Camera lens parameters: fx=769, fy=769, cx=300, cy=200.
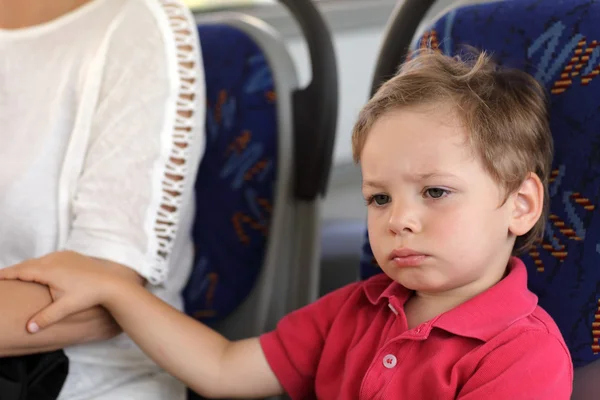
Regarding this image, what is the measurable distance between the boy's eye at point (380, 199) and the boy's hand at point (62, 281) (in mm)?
375

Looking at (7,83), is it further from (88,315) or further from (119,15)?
(88,315)

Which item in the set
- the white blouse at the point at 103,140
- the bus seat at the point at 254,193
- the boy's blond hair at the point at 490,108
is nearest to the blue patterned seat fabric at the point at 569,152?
the boy's blond hair at the point at 490,108

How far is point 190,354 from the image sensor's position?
106cm

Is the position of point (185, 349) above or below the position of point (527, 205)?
below

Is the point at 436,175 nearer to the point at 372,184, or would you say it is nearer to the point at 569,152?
the point at 372,184

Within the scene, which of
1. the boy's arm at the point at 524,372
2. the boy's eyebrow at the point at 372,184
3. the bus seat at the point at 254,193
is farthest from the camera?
the bus seat at the point at 254,193

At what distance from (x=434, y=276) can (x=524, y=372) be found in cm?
15

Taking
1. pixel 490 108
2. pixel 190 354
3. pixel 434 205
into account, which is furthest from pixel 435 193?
pixel 190 354

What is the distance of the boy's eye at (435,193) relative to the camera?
34.9 inches

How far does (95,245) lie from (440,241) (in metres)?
0.49

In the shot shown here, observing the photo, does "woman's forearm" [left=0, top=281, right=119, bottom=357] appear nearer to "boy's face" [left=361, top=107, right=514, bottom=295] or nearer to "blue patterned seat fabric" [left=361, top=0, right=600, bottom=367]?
"boy's face" [left=361, top=107, right=514, bottom=295]

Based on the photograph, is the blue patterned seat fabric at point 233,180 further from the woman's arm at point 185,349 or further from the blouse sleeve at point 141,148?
the woman's arm at point 185,349

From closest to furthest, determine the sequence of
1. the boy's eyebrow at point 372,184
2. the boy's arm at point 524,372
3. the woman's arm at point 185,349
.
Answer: the boy's arm at point 524,372, the boy's eyebrow at point 372,184, the woman's arm at point 185,349

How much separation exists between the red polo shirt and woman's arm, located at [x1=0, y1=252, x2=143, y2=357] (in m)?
0.24
